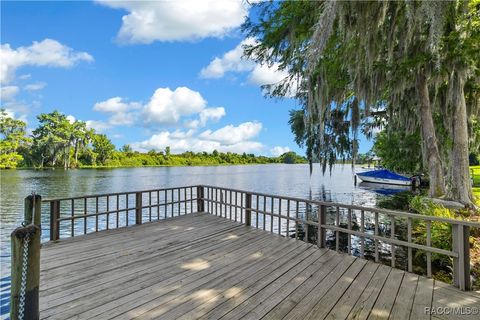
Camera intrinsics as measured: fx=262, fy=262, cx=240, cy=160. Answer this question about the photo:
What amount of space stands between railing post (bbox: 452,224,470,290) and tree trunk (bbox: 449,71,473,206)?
185 inches

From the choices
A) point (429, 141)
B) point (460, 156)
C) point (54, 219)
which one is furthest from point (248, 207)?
point (460, 156)

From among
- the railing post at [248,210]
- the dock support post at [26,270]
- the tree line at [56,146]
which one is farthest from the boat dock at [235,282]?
the tree line at [56,146]

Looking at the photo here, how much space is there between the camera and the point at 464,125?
6.56 m

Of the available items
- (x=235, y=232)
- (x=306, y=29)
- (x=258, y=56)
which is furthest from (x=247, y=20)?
(x=235, y=232)

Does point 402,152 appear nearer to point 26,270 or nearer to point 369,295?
point 369,295

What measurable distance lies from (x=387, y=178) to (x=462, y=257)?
2424 centimetres

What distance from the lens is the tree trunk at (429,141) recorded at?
6.90 meters

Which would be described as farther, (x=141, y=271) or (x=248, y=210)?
(x=248, y=210)

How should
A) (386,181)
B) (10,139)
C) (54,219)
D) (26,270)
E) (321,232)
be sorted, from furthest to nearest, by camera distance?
(10,139)
(386,181)
(54,219)
(321,232)
(26,270)

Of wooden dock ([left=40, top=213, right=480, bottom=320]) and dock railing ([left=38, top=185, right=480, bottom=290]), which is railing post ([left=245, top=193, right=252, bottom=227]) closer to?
dock railing ([left=38, top=185, right=480, bottom=290])

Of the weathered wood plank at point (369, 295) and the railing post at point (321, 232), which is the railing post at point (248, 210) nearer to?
the railing post at point (321, 232)

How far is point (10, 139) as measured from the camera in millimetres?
42906

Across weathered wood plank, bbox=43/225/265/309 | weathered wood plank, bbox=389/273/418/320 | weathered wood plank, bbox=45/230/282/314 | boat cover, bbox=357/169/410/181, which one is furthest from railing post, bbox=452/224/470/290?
boat cover, bbox=357/169/410/181

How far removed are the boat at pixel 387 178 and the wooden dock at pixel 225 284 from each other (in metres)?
21.8
